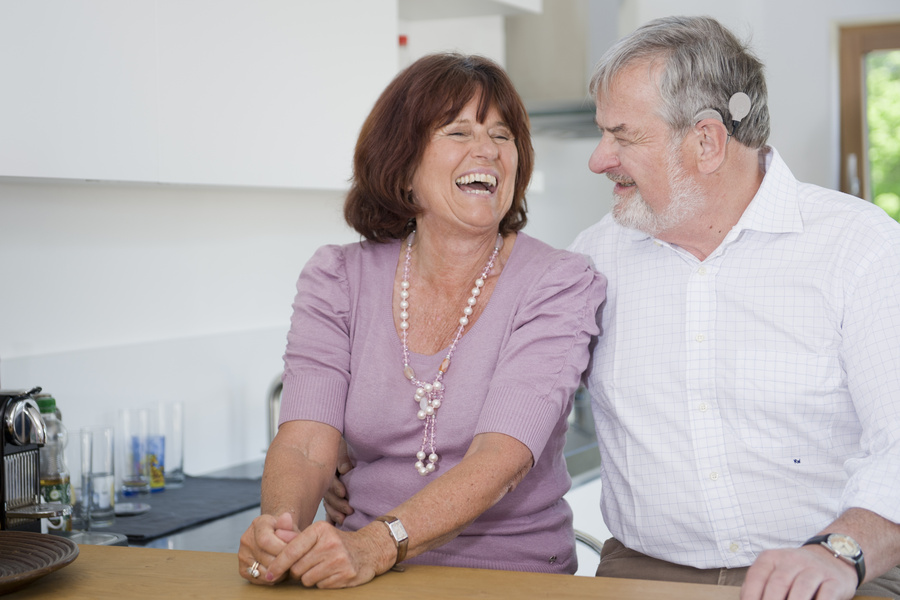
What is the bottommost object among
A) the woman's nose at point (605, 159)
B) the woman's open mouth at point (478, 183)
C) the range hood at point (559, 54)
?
the woman's open mouth at point (478, 183)

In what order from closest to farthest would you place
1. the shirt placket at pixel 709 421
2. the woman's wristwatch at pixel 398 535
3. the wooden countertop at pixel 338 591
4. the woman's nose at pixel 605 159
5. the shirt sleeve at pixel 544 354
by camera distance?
1. the wooden countertop at pixel 338 591
2. the woman's wristwatch at pixel 398 535
3. the shirt sleeve at pixel 544 354
4. the shirt placket at pixel 709 421
5. the woman's nose at pixel 605 159

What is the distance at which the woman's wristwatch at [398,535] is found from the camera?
131 centimetres

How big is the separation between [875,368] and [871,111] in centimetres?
369

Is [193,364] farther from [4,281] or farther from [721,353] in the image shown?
[721,353]

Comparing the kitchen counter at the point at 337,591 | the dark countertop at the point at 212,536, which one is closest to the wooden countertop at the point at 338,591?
the kitchen counter at the point at 337,591

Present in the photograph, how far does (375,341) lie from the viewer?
5.60ft

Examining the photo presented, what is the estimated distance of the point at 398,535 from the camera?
51.9 inches

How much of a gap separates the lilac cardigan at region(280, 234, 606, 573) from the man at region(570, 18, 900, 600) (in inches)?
4.6

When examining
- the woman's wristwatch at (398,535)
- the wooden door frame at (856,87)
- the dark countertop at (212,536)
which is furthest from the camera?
the wooden door frame at (856,87)

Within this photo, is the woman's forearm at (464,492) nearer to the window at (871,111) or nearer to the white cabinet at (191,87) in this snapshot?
the white cabinet at (191,87)

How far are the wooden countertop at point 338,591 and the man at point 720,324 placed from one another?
1.25ft

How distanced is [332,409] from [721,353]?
644 millimetres

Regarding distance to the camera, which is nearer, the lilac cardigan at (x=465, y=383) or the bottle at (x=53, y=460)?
the lilac cardigan at (x=465, y=383)

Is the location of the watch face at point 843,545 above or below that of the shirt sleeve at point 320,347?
below
